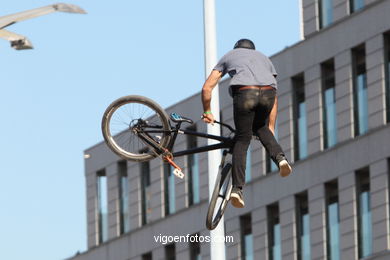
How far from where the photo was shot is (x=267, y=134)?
21.8 m

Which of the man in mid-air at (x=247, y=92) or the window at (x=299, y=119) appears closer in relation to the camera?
the man in mid-air at (x=247, y=92)

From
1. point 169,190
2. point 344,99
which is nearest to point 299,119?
point 344,99

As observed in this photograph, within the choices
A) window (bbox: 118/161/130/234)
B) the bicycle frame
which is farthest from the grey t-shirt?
window (bbox: 118/161/130/234)

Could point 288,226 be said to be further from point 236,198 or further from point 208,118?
point 208,118

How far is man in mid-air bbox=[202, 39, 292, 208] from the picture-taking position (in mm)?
21062

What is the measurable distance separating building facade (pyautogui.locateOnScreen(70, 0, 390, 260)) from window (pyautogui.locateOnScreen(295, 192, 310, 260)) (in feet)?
0.12

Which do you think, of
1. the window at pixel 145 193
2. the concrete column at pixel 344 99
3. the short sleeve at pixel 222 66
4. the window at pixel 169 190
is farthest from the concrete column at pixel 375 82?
the short sleeve at pixel 222 66

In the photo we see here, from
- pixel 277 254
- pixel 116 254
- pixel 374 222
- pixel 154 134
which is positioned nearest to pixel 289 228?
pixel 277 254

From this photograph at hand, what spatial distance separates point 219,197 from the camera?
72.4ft

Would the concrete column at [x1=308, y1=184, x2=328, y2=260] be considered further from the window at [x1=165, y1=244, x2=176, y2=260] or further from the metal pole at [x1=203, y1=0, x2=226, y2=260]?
the metal pole at [x1=203, y1=0, x2=226, y2=260]

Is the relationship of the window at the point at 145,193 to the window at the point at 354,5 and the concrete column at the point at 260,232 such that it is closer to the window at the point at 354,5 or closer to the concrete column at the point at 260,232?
the concrete column at the point at 260,232

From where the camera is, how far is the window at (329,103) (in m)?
64.7

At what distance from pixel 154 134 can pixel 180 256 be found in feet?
170

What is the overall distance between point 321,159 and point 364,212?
3294mm
